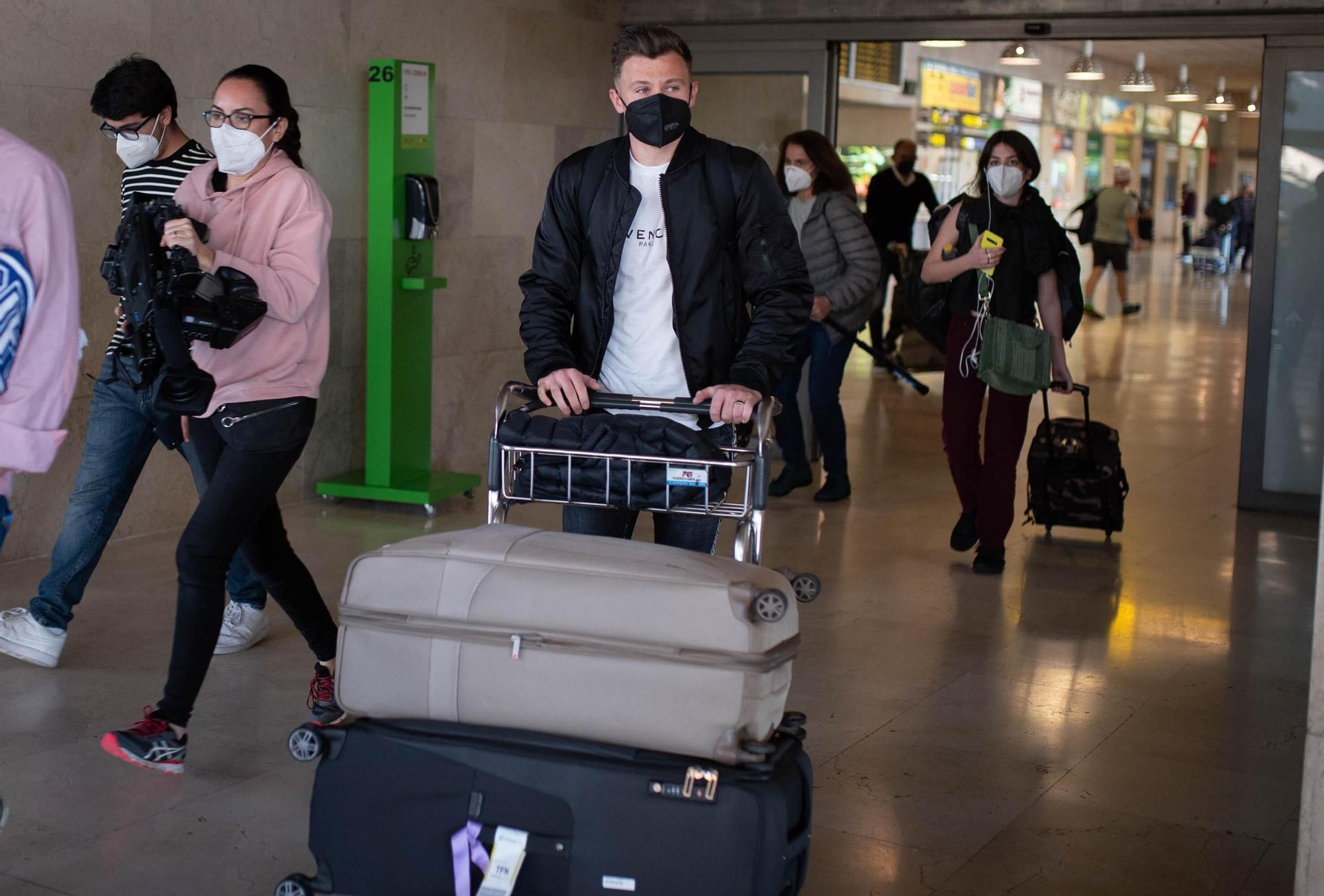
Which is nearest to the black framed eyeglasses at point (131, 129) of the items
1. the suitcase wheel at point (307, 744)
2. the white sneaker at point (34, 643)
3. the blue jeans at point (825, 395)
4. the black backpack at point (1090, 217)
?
the white sneaker at point (34, 643)

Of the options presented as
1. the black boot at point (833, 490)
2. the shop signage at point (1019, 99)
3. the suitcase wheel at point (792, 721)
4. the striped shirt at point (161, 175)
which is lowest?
the black boot at point (833, 490)

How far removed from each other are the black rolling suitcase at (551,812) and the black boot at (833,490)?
530cm

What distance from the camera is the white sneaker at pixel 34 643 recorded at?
4.59 metres

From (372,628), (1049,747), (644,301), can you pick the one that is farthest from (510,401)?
(372,628)

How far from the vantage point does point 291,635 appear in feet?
16.6

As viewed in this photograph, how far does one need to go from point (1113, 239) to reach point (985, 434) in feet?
51.8

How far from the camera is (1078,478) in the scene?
691cm

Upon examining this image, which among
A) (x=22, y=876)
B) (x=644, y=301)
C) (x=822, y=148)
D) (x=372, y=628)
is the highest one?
(x=822, y=148)

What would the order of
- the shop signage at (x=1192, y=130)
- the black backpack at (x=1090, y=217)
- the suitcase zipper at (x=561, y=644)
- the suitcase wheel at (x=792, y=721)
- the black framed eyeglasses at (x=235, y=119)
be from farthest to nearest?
the shop signage at (x=1192, y=130)
the black backpack at (x=1090, y=217)
the black framed eyeglasses at (x=235, y=119)
the suitcase wheel at (x=792, y=721)
the suitcase zipper at (x=561, y=644)

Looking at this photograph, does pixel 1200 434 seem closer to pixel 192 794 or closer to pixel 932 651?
pixel 932 651

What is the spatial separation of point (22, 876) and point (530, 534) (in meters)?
1.44

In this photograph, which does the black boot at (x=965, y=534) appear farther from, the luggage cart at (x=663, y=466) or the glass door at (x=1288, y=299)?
the luggage cart at (x=663, y=466)

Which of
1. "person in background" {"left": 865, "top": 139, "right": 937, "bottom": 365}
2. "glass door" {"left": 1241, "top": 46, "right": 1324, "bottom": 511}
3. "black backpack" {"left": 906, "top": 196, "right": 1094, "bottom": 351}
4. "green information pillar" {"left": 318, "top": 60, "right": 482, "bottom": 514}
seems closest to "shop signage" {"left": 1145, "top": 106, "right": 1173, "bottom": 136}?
"person in background" {"left": 865, "top": 139, "right": 937, "bottom": 365}

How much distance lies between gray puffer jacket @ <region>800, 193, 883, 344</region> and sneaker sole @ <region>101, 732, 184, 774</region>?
4.67 metres
